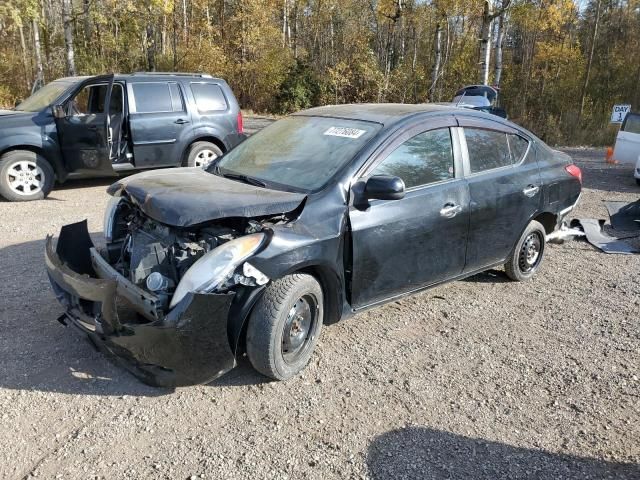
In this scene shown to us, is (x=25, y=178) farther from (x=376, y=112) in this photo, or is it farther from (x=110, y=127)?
(x=376, y=112)

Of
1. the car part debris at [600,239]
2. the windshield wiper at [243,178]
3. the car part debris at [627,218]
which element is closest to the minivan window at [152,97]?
the windshield wiper at [243,178]

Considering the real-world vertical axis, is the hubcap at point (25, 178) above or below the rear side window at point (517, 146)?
below

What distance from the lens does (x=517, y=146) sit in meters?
5.18

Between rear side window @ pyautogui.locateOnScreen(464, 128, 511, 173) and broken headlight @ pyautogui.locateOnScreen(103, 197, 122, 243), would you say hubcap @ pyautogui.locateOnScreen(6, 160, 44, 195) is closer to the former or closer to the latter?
broken headlight @ pyautogui.locateOnScreen(103, 197, 122, 243)

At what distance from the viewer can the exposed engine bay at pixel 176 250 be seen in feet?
10.5

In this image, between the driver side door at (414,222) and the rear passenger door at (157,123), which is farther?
the rear passenger door at (157,123)

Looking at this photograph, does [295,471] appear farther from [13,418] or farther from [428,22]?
[428,22]

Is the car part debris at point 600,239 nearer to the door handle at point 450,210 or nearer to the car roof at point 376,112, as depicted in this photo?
the door handle at point 450,210

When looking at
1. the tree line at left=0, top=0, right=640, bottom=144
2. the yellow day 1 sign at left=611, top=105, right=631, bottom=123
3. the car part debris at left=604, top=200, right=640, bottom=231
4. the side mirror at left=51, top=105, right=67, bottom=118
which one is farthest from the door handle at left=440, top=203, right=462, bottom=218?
the tree line at left=0, top=0, right=640, bottom=144

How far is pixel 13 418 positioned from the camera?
310 cm

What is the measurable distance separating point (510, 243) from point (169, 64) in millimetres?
29849

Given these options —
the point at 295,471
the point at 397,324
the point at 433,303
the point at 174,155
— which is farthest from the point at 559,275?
the point at 174,155

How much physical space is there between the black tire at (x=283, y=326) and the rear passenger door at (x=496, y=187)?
1.69 metres

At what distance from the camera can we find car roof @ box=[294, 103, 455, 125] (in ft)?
14.0
